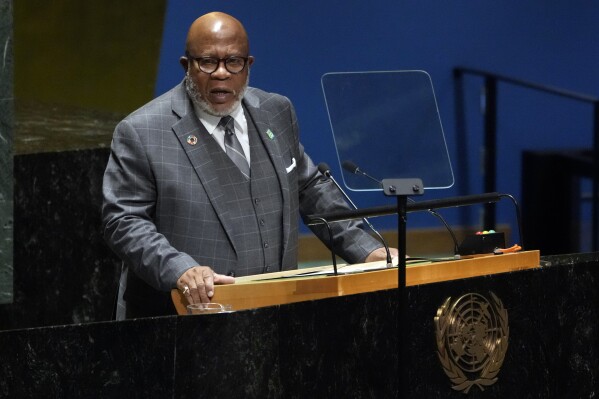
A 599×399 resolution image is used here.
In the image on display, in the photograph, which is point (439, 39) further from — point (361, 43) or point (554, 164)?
point (554, 164)

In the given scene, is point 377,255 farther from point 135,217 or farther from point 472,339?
point 135,217

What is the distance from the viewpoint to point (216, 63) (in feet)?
11.3

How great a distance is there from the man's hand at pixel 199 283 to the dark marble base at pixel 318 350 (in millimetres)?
161

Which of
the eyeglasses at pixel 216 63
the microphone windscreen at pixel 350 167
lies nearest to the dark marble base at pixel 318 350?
the microphone windscreen at pixel 350 167

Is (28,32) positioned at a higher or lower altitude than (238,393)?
higher

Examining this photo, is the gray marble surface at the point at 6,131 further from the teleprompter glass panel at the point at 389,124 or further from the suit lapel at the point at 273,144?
the teleprompter glass panel at the point at 389,124

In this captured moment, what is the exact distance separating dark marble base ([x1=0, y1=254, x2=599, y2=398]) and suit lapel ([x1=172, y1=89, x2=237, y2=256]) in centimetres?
53

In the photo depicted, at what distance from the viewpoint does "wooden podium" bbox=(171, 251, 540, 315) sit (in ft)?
10.0

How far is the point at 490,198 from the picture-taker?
128 inches

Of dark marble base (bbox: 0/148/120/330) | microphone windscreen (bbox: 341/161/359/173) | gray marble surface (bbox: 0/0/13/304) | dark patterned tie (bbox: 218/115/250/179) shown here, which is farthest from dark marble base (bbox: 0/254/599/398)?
dark marble base (bbox: 0/148/120/330)

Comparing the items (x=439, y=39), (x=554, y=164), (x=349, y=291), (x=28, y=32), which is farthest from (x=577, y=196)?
(x=349, y=291)

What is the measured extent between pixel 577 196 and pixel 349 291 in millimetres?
4290

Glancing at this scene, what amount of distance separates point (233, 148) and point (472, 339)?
80 cm

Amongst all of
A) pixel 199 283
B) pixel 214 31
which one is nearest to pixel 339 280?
pixel 199 283
